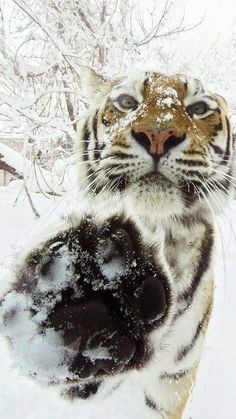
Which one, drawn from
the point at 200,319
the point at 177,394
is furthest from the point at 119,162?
the point at 177,394

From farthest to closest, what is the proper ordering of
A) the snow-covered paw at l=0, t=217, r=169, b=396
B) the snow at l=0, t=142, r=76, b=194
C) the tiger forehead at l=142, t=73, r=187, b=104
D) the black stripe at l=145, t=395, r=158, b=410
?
the snow at l=0, t=142, r=76, b=194 < the black stripe at l=145, t=395, r=158, b=410 < the tiger forehead at l=142, t=73, r=187, b=104 < the snow-covered paw at l=0, t=217, r=169, b=396

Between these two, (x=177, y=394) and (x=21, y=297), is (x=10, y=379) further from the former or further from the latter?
(x=21, y=297)

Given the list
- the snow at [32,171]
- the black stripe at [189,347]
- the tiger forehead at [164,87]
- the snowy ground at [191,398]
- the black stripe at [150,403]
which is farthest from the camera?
the snow at [32,171]

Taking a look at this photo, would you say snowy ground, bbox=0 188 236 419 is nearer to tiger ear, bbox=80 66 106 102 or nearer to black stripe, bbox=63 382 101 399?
tiger ear, bbox=80 66 106 102

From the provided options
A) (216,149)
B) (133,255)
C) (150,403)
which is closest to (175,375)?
(150,403)

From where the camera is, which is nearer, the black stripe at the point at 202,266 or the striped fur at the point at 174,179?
the striped fur at the point at 174,179

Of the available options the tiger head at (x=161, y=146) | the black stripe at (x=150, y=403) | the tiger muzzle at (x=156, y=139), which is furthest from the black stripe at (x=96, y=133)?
the black stripe at (x=150, y=403)

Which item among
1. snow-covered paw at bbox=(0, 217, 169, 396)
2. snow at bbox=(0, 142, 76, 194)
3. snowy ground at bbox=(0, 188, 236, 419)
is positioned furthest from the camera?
snow at bbox=(0, 142, 76, 194)

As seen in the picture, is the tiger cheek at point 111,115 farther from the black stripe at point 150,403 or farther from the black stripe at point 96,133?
the black stripe at point 150,403

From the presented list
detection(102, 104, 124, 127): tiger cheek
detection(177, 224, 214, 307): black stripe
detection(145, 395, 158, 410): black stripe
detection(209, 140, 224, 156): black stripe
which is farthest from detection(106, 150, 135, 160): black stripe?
detection(145, 395, 158, 410): black stripe
